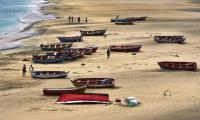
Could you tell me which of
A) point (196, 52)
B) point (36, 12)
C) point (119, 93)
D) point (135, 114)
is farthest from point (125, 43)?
point (36, 12)

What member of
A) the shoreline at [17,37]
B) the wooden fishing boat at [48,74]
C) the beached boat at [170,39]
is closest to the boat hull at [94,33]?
the shoreline at [17,37]

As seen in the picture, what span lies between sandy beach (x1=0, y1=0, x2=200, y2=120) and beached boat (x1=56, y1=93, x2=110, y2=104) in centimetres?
42

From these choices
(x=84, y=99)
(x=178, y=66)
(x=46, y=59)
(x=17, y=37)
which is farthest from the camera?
(x=17, y=37)

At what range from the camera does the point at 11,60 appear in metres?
43.7

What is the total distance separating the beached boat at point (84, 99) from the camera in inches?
1102

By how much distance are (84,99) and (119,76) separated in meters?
8.17

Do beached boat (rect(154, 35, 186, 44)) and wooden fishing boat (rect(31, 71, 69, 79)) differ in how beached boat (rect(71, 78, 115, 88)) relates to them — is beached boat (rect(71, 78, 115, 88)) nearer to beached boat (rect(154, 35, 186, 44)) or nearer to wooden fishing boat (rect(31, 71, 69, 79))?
wooden fishing boat (rect(31, 71, 69, 79))

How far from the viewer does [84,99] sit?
28.2m

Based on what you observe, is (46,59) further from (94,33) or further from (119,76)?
(94,33)

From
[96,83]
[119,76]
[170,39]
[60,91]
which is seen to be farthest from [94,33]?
[60,91]

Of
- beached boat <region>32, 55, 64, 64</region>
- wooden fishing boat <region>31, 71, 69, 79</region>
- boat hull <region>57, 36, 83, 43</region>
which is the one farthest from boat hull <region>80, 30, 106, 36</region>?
wooden fishing boat <region>31, 71, 69, 79</region>

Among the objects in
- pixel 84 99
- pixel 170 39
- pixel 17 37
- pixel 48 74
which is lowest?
pixel 84 99

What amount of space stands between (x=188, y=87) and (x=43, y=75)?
398 inches

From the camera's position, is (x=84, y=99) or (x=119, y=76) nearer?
(x=84, y=99)
